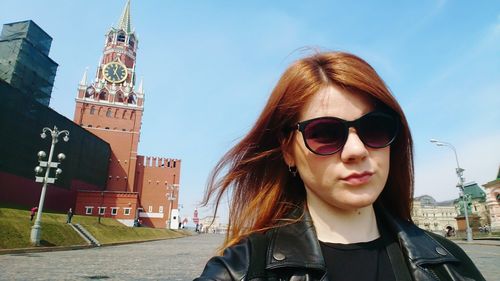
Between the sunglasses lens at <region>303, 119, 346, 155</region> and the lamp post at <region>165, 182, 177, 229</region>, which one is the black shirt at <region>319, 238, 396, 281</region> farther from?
the lamp post at <region>165, 182, 177, 229</region>

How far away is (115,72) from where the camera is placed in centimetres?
6053

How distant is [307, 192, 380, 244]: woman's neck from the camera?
150 cm

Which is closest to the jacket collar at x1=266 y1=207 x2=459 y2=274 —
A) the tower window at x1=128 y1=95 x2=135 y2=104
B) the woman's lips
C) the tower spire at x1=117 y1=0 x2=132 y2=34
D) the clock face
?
the woman's lips

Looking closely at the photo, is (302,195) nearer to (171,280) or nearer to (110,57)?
(171,280)

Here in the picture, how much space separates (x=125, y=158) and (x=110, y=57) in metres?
22.2

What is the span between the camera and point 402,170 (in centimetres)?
190

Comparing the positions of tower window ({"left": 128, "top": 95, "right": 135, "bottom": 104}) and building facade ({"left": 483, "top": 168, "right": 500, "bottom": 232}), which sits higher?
tower window ({"left": 128, "top": 95, "right": 135, "bottom": 104})

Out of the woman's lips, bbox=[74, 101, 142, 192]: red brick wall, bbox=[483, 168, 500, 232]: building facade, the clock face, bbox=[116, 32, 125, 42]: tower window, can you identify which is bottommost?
the woman's lips

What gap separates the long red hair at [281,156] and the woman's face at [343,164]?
0.17 ft

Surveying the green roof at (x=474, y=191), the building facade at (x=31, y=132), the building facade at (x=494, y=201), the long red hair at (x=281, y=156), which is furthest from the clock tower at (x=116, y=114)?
the long red hair at (x=281, y=156)

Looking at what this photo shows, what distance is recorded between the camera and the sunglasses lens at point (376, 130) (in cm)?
150

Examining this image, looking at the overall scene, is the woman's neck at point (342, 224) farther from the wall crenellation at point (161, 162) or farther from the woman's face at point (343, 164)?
the wall crenellation at point (161, 162)

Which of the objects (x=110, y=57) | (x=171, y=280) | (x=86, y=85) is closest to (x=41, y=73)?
(x=86, y=85)

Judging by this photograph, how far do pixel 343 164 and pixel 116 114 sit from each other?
192ft
